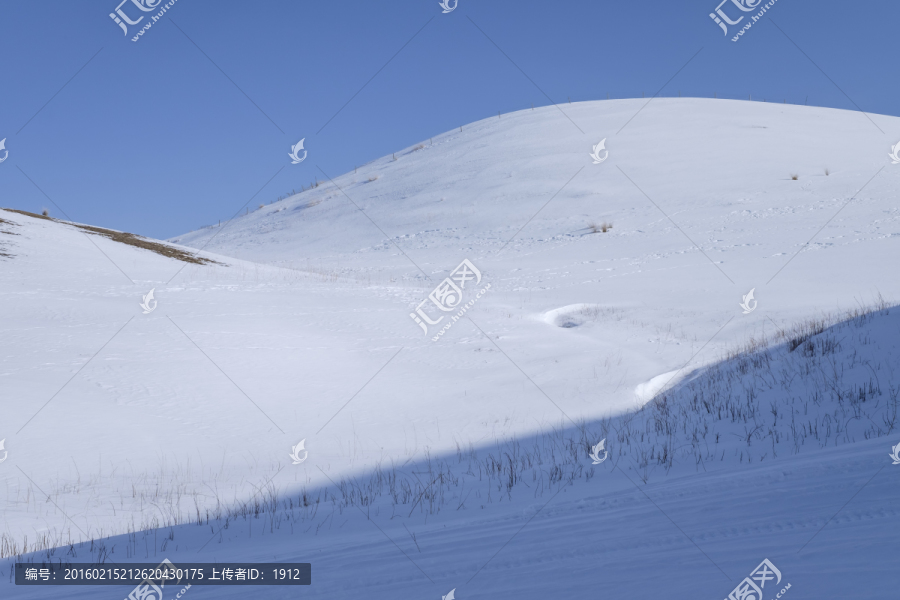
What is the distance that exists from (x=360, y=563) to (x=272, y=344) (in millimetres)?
6914

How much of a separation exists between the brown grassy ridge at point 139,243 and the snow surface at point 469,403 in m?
0.81

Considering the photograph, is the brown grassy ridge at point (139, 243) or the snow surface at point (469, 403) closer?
the snow surface at point (469, 403)

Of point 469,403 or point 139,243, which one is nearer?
point 469,403

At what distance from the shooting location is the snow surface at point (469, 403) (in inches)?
122

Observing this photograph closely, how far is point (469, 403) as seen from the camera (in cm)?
821

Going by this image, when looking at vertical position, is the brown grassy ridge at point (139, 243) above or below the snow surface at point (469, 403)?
above

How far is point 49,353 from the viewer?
8.14 meters

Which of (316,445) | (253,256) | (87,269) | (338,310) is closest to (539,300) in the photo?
(338,310)

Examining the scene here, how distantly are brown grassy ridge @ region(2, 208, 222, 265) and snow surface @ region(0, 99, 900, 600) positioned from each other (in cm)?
81

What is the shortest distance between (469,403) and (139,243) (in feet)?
40.9

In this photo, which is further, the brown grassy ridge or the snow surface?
the brown grassy ridge

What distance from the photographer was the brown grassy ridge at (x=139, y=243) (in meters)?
16.0

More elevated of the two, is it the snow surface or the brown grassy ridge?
the brown grassy ridge

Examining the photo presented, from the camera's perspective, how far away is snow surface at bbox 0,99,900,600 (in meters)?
3.09
